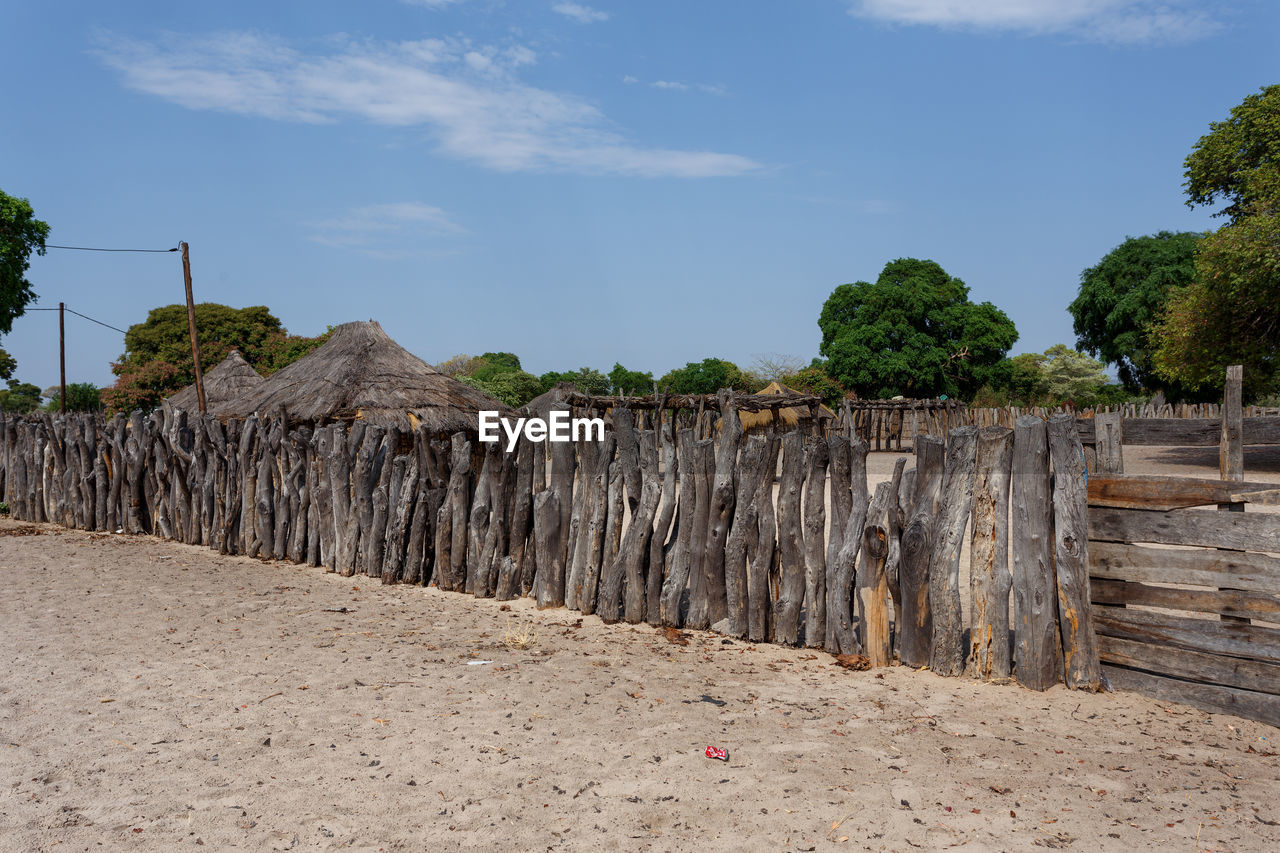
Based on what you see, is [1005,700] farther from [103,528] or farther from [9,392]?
[9,392]

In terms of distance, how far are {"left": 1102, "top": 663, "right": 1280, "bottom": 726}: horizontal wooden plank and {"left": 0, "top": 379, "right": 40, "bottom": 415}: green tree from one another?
63.4 m

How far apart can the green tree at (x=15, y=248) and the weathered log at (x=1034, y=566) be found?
27587 mm

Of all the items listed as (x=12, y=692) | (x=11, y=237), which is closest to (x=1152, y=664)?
(x=12, y=692)

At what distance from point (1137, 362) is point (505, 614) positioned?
1441 inches

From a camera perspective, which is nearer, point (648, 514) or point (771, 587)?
point (771, 587)

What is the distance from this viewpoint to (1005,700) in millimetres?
4676

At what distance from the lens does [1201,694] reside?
14.6 ft

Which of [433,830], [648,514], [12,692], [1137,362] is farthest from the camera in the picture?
[1137,362]

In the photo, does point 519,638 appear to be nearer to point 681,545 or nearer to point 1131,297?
point 681,545

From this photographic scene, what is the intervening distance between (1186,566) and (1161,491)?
402mm

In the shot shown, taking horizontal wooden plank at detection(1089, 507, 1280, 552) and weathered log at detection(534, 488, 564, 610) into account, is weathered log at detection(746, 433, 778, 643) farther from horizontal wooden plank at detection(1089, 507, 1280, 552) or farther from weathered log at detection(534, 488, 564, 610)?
horizontal wooden plank at detection(1089, 507, 1280, 552)

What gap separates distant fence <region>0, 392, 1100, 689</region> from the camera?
15.9 ft

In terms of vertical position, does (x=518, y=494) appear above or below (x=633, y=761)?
above

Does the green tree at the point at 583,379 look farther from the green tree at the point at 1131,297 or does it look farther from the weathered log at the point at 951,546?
the weathered log at the point at 951,546
